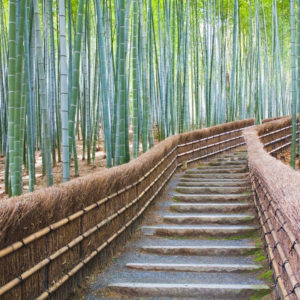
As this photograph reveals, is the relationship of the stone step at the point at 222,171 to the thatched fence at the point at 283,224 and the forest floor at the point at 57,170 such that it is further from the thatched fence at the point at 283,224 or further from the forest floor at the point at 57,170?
the thatched fence at the point at 283,224

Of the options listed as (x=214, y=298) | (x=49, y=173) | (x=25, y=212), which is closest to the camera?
(x=25, y=212)

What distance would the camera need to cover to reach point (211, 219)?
456 cm

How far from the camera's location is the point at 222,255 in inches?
149

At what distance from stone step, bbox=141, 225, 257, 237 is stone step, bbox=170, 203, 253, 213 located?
22.3 inches

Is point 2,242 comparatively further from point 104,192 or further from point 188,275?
point 188,275

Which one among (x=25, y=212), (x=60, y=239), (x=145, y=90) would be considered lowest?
(x=60, y=239)

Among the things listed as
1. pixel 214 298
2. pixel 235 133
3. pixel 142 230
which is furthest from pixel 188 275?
pixel 235 133

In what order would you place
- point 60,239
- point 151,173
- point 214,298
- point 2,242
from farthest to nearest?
1. point 151,173
2. point 214,298
3. point 60,239
4. point 2,242

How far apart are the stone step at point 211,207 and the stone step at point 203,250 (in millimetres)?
1132

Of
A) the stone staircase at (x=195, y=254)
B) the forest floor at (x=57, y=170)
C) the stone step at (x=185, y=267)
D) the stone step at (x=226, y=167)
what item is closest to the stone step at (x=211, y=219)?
the stone staircase at (x=195, y=254)

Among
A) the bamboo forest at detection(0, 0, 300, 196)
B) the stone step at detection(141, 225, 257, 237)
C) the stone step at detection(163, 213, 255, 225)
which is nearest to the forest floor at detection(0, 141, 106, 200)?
the bamboo forest at detection(0, 0, 300, 196)

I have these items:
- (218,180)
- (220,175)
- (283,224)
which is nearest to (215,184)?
(218,180)

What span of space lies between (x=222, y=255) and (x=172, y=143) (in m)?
2.97

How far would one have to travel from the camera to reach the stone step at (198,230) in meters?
4.23
